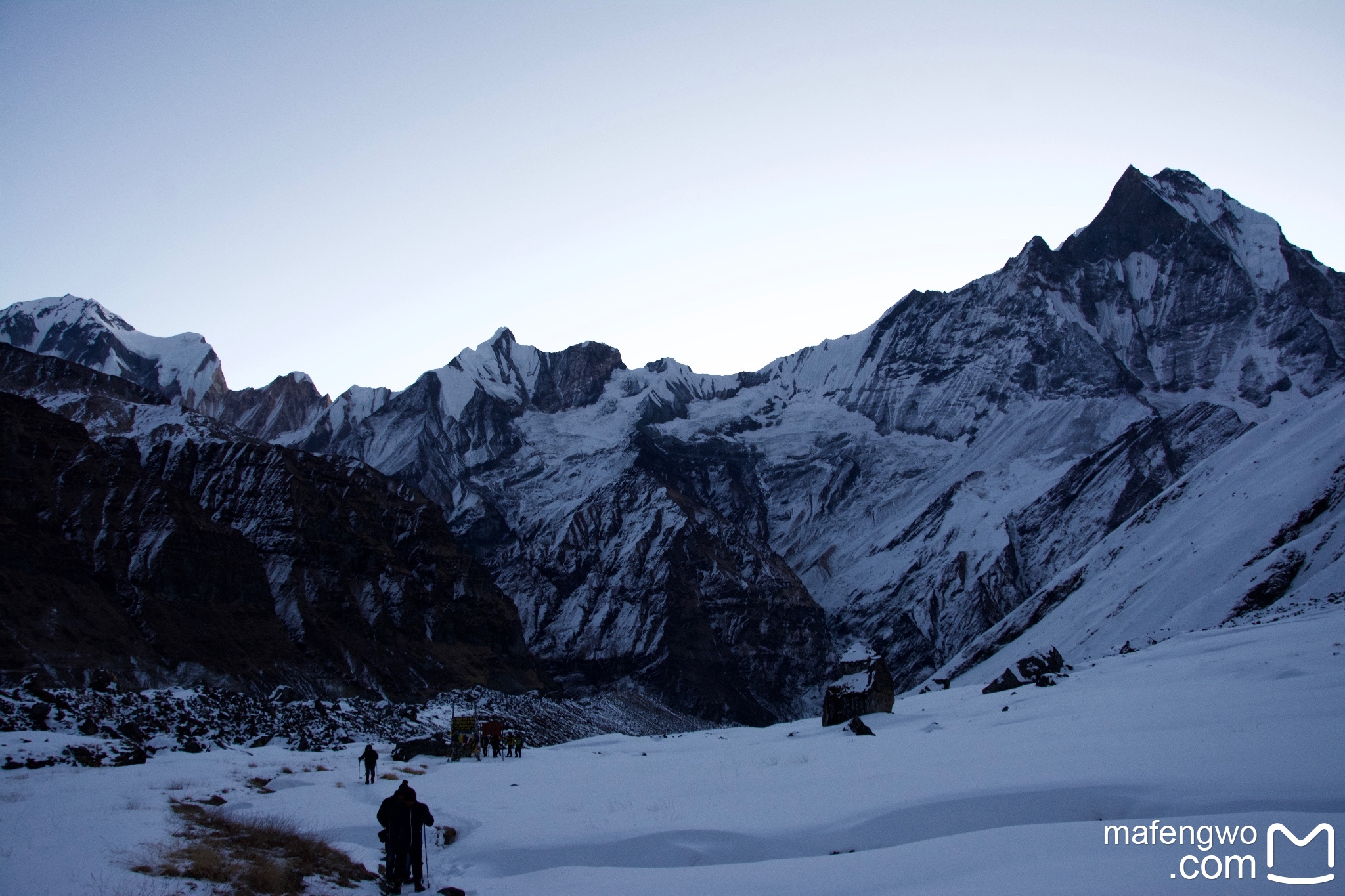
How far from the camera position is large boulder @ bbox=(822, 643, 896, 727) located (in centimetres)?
3906

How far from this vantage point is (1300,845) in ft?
35.3

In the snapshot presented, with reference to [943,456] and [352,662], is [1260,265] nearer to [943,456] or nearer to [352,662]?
[943,456]

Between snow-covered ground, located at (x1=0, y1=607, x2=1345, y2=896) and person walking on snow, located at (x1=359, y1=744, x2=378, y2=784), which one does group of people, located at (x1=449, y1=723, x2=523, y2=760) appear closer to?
snow-covered ground, located at (x1=0, y1=607, x2=1345, y2=896)

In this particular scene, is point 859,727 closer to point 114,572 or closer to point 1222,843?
point 1222,843

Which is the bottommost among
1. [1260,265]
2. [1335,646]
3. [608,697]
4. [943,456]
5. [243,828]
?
[608,697]

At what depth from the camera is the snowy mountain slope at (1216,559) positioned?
60875 mm

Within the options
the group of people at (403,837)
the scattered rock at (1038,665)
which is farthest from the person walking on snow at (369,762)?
the scattered rock at (1038,665)

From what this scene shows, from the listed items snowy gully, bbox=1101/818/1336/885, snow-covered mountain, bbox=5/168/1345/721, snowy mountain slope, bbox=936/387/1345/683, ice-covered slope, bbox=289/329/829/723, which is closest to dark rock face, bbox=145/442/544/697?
ice-covered slope, bbox=289/329/829/723

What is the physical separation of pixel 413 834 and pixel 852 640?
146610 millimetres

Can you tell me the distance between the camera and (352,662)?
97.1 metres

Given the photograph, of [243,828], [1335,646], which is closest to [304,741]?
[243,828]

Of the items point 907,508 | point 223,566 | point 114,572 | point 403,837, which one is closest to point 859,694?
point 403,837

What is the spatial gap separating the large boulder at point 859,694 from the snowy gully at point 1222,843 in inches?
1011

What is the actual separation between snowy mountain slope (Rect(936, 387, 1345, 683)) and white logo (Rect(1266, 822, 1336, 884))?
38.4 meters
